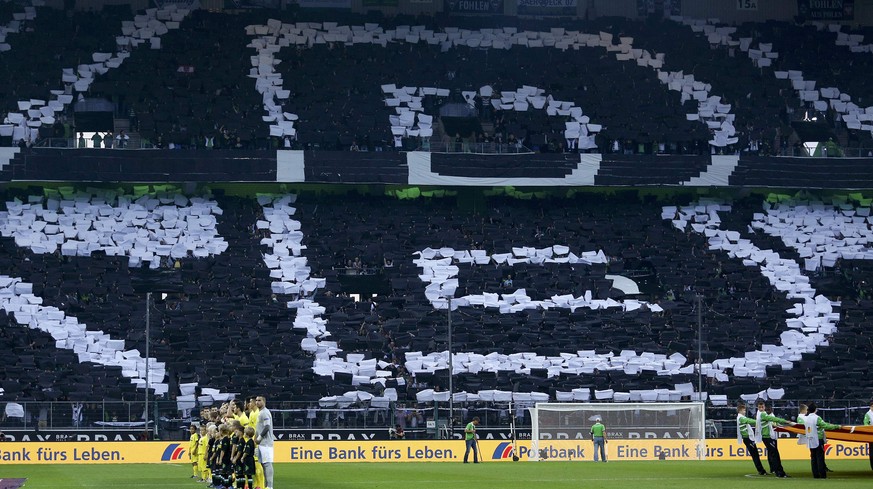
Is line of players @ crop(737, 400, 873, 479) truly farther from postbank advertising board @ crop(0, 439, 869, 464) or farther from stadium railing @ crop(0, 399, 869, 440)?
stadium railing @ crop(0, 399, 869, 440)

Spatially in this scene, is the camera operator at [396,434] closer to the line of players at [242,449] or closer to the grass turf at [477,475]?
the grass turf at [477,475]

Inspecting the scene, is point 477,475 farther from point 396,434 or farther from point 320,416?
point 320,416

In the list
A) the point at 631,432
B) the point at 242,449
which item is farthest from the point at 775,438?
the point at 242,449

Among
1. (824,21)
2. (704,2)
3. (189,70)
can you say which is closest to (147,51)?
(189,70)

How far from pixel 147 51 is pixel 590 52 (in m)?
21.7

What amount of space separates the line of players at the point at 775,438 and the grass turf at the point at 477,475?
469 millimetres

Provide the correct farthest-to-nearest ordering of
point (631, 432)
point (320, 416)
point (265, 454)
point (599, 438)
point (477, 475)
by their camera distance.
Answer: point (320, 416), point (631, 432), point (599, 438), point (477, 475), point (265, 454)

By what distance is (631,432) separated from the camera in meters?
48.3

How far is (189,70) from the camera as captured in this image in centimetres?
6319

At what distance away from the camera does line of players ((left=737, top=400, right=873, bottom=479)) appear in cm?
3450

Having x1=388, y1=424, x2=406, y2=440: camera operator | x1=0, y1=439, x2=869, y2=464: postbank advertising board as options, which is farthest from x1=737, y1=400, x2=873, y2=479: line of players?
x1=388, y1=424, x2=406, y2=440: camera operator

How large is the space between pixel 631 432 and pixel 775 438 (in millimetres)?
11804

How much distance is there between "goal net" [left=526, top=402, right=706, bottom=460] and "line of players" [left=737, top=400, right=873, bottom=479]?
31.3 feet

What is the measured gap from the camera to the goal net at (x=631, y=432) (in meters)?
47.9
